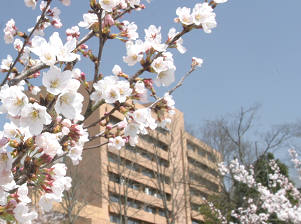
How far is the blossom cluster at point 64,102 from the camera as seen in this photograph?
46.5 inches

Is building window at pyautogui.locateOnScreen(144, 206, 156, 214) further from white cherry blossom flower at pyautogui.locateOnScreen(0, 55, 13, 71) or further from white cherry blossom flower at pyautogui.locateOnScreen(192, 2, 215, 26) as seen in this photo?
white cherry blossom flower at pyautogui.locateOnScreen(192, 2, 215, 26)

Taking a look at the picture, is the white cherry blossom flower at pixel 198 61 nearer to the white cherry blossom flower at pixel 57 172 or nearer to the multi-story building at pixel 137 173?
the white cherry blossom flower at pixel 57 172

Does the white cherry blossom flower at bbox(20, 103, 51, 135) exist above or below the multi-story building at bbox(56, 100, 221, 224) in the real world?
below

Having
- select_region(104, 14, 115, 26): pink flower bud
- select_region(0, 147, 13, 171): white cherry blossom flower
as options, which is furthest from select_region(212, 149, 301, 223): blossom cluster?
select_region(0, 147, 13, 171): white cherry blossom flower

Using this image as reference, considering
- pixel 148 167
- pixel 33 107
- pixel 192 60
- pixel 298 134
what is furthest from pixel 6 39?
pixel 148 167

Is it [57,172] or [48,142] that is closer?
[48,142]

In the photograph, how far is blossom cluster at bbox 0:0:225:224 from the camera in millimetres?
1182

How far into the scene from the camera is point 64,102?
121 centimetres

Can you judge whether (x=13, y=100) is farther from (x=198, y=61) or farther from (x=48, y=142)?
(x=198, y=61)

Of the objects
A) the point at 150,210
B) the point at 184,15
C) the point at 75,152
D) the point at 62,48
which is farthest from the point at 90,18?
the point at 150,210

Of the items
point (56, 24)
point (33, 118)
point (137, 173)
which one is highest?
point (137, 173)

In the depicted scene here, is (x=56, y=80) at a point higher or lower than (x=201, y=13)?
lower

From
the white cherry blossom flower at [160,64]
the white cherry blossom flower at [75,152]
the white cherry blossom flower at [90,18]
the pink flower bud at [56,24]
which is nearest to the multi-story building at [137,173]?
the pink flower bud at [56,24]

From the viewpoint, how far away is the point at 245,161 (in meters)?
18.6
